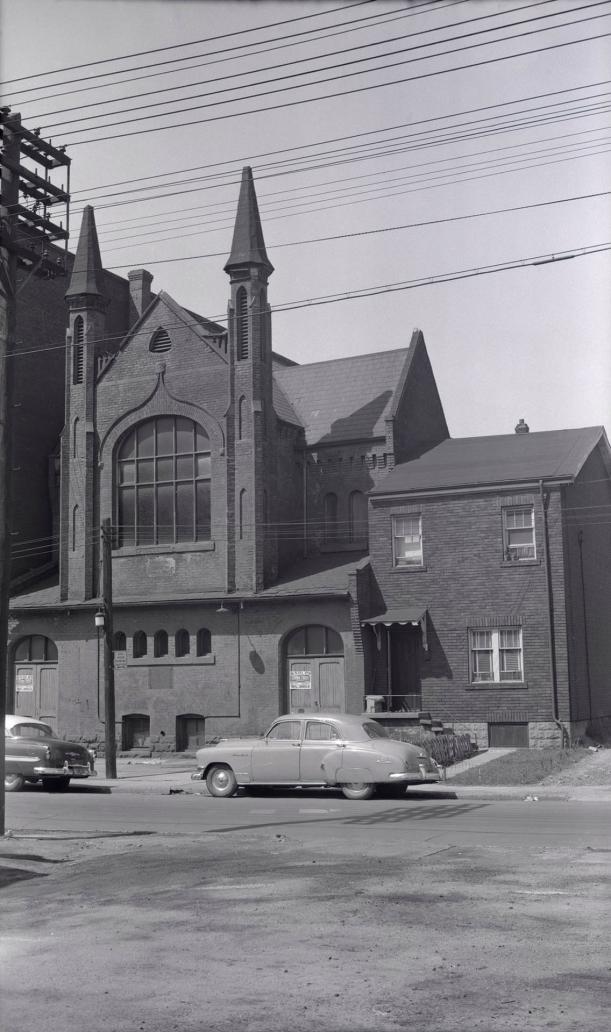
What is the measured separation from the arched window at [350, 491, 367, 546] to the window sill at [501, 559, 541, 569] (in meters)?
7.69

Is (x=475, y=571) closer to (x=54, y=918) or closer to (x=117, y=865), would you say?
(x=117, y=865)

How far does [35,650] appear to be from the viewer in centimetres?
3659

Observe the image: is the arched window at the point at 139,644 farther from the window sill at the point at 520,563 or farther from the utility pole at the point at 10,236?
the utility pole at the point at 10,236

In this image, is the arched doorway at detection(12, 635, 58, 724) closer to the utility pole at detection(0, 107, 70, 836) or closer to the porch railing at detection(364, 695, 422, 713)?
the porch railing at detection(364, 695, 422, 713)

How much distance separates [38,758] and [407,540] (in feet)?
43.6

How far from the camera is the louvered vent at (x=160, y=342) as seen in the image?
36531 millimetres

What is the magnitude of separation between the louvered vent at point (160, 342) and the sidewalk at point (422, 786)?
45.2ft

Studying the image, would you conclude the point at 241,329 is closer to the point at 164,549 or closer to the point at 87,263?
the point at 87,263

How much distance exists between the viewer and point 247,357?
113 ft

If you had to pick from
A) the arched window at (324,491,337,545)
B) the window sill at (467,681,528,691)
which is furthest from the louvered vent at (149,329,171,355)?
the window sill at (467,681,528,691)

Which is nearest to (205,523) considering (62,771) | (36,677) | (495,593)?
(36,677)

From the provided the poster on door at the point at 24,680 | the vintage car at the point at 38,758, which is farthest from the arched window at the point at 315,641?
the vintage car at the point at 38,758

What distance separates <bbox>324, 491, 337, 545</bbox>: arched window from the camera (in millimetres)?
37344

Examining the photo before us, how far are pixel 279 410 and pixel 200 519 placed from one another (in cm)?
608
